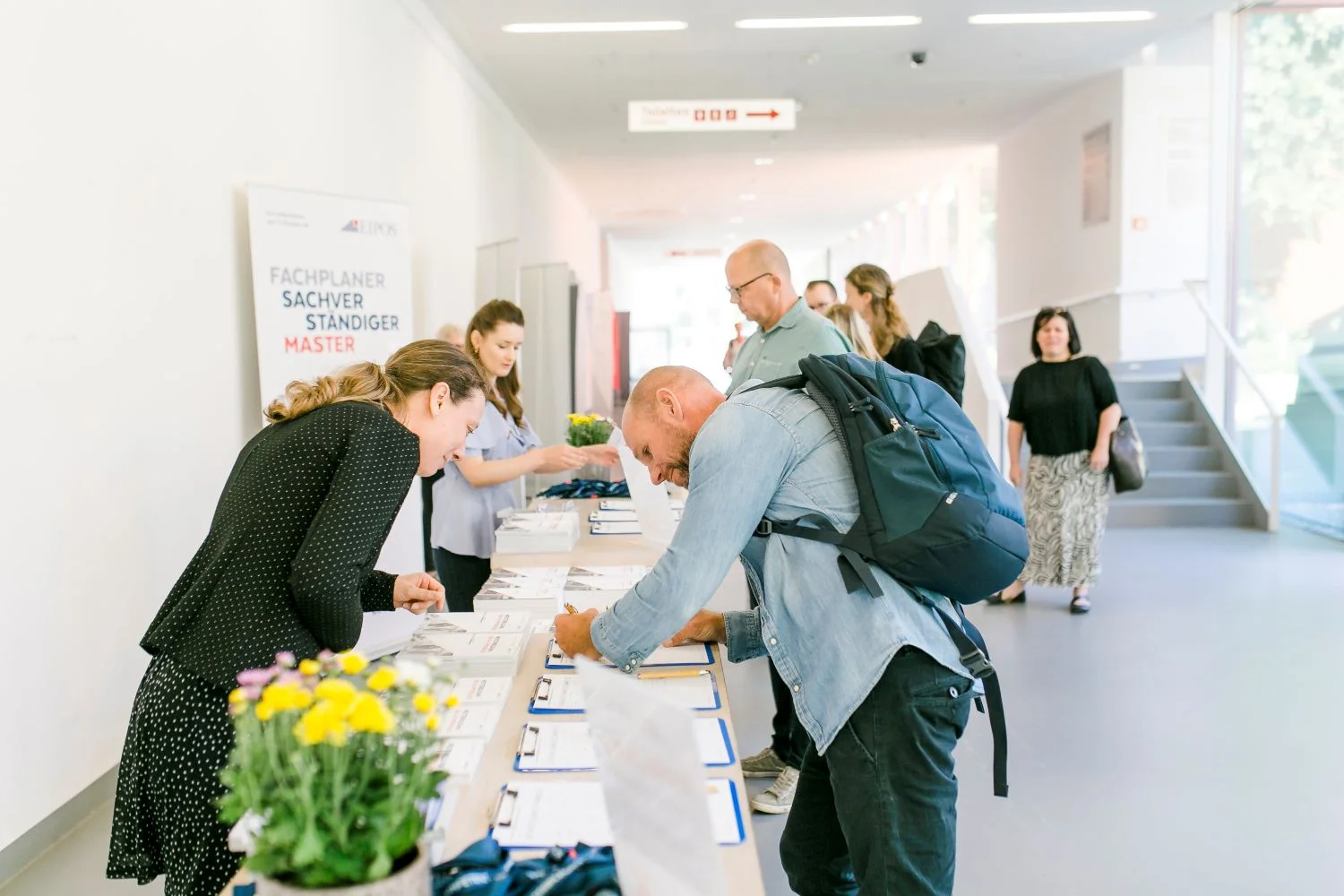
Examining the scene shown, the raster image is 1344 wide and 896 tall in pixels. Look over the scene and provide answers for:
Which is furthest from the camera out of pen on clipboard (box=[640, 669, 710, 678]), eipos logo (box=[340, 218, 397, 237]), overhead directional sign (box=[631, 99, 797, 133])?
overhead directional sign (box=[631, 99, 797, 133])

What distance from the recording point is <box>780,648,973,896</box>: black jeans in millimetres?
1598

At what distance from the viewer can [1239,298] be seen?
9133 millimetres

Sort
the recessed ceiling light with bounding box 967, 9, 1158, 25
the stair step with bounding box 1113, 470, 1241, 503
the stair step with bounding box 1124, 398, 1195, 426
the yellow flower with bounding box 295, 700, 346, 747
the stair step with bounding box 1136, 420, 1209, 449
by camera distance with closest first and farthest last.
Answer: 1. the yellow flower with bounding box 295, 700, 346, 747
2. the recessed ceiling light with bounding box 967, 9, 1158, 25
3. the stair step with bounding box 1113, 470, 1241, 503
4. the stair step with bounding box 1136, 420, 1209, 449
5. the stair step with bounding box 1124, 398, 1195, 426

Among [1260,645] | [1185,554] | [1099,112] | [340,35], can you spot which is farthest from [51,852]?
[1099,112]

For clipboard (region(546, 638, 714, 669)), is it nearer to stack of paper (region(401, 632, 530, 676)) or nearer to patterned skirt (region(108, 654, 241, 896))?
stack of paper (region(401, 632, 530, 676))

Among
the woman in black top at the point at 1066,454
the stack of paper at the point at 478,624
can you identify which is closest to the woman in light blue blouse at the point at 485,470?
the stack of paper at the point at 478,624

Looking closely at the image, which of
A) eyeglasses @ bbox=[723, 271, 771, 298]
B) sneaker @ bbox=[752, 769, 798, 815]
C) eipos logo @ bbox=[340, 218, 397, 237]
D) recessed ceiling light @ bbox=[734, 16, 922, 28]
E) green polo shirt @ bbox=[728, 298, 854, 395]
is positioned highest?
recessed ceiling light @ bbox=[734, 16, 922, 28]

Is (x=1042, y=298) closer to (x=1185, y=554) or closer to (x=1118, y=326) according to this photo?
(x=1118, y=326)

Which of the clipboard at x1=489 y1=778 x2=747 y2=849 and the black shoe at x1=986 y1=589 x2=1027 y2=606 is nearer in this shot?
the clipboard at x1=489 y1=778 x2=747 y2=849

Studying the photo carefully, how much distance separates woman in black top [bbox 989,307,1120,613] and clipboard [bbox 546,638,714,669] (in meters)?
3.93

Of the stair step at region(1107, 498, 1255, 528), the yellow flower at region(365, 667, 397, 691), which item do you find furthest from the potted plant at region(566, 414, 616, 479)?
the stair step at region(1107, 498, 1255, 528)

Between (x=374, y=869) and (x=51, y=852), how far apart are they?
102 inches

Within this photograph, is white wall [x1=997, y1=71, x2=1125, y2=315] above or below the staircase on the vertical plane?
above

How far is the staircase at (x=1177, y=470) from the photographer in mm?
8148
